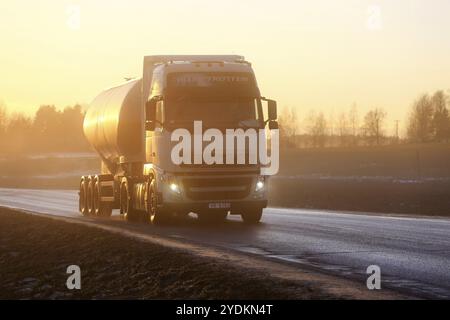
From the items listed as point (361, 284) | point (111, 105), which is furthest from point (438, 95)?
point (361, 284)

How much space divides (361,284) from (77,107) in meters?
192

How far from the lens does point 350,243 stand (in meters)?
16.0

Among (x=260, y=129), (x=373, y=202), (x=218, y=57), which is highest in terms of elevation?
(x=218, y=57)

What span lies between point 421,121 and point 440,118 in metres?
5.49

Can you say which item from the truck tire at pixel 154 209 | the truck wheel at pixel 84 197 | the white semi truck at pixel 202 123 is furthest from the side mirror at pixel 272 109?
the truck wheel at pixel 84 197

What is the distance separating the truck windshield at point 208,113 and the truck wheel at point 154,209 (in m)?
1.84

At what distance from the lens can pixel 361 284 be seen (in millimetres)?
10719

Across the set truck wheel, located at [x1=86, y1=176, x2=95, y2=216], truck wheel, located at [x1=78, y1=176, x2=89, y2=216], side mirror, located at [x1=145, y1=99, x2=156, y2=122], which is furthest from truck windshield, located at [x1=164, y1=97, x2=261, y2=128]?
truck wheel, located at [x1=78, y1=176, x2=89, y2=216]

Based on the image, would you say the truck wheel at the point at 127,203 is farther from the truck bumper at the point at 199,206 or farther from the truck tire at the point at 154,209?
the truck bumper at the point at 199,206

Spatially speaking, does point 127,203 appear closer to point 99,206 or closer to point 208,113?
point 99,206

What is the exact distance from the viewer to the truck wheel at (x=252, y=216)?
22172mm
